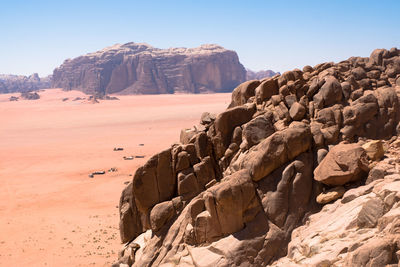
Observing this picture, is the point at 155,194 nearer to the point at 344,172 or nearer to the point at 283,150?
the point at 283,150

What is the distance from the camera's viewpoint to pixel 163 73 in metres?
171

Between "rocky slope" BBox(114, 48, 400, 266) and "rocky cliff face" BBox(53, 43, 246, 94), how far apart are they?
151m

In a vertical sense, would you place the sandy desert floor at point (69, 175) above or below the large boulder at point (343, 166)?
below

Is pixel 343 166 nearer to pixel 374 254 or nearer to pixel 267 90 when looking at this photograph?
pixel 374 254

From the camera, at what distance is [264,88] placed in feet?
62.1

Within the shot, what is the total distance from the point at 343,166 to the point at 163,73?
16158 centimetres

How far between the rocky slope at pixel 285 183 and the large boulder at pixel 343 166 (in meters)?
0.04

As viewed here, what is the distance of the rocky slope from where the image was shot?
12.2 meters

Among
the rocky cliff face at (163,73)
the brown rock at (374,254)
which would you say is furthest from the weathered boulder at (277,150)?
the rocky cliff face at (163,73)

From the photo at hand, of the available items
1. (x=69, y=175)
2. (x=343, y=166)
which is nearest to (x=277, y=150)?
(x=343, y=166)

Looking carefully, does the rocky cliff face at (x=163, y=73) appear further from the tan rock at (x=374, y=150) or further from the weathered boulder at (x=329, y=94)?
the tan rock at (x=374, y=150)

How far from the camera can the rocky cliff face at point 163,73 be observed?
16812cm

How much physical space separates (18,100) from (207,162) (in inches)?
6655

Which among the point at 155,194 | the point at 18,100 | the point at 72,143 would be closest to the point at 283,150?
the point at 155,194
